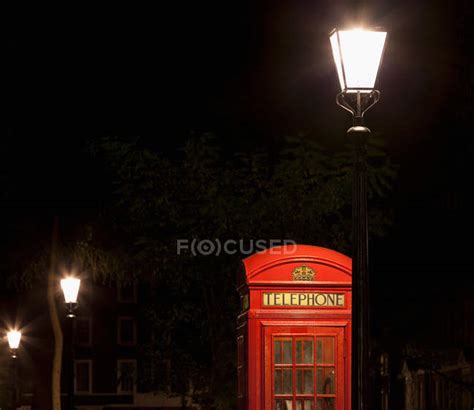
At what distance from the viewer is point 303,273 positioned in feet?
39.9

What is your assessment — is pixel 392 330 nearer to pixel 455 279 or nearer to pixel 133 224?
pixel 455 279

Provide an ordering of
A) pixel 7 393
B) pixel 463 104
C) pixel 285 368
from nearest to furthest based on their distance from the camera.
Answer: pixel 285 368 → pixel 463 104 → pixel 7 393

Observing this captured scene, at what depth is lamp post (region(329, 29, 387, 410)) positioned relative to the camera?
865 centimetres

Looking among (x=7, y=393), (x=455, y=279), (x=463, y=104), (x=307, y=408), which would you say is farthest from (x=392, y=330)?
(x=7, y=393)

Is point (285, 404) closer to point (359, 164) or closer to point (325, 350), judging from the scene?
point (325, 350)

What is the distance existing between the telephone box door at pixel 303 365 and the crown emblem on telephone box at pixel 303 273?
0.51 meters

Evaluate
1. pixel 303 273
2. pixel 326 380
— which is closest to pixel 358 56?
pixel 303 273

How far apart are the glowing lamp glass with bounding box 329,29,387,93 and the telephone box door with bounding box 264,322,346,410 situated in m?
3.76

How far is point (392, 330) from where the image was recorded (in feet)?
80.8

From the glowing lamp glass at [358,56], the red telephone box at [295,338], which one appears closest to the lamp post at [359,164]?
the glowing lamp glass at [358,56]

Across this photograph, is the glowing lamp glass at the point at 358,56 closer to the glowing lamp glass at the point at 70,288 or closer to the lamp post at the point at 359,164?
the lamp post at the point at 359,164

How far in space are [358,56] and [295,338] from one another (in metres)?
4.02

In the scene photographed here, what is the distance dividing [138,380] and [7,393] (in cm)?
1724

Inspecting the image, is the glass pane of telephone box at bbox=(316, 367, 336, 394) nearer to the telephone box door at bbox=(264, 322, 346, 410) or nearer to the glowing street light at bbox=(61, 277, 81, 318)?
the telephone box door at bbox=(264, 322, 346, 410)
